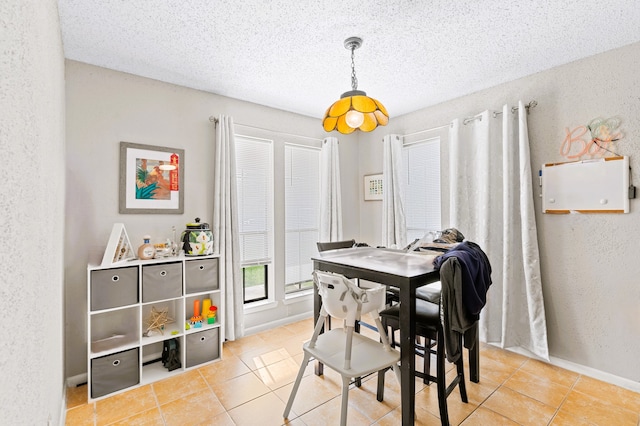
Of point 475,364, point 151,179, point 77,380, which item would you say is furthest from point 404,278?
point 77,380

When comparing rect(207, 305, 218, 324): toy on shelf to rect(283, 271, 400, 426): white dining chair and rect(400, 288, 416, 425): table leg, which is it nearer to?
rect(283, 271, 400, 426): white dining chair

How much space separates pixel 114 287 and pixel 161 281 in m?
0.33

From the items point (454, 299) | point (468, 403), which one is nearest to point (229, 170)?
point (454, 299)

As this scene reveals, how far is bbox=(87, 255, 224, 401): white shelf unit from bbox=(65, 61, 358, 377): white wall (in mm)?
323

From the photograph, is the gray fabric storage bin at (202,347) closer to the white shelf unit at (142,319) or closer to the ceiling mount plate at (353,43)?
the white shelf unit at (142,319)

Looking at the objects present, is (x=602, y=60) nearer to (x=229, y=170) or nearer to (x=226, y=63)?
(x=226, y=63)

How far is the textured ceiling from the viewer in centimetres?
186

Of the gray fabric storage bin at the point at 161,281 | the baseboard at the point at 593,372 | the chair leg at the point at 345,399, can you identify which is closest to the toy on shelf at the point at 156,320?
the gray fabric storage bin at the point at 161,281

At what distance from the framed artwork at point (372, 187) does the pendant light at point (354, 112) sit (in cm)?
200

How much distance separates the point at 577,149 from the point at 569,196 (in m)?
0.40

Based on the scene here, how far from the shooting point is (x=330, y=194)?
3873mm

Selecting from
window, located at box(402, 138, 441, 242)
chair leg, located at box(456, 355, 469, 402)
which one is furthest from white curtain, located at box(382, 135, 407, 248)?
chair leg, located at box(456, 355, 469, 402)

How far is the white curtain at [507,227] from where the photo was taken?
2.68 metres

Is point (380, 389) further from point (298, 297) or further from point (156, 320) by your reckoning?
point (156, 320)
